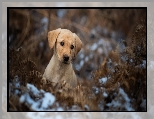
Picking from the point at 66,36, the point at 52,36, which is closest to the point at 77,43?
the point at 66,36

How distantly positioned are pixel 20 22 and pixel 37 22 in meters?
0.15

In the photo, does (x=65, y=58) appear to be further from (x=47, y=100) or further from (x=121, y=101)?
(x=121, y=101)

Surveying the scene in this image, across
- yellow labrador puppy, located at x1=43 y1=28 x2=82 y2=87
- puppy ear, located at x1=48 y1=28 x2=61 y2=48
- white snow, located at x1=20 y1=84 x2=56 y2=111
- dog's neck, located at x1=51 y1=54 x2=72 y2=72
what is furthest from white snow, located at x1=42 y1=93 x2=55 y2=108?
puppy ear, located at x1=48 y1=28 x2=61 y2=48

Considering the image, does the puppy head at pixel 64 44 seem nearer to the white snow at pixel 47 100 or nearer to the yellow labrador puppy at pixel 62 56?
the yellow labrador puppy at pixel 62 56

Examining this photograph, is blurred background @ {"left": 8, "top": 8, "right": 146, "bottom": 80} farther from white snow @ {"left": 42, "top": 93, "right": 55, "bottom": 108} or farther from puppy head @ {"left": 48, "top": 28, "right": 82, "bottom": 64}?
white snow @ {"left": 42, "top": 93, "right": 55, "bottom": 108}

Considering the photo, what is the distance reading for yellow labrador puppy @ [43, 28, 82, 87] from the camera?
2.49 m

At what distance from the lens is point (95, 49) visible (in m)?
2.61

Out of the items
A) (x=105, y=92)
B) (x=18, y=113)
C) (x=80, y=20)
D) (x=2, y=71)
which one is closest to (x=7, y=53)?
(x=2, y=71)

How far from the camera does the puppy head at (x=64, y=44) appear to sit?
248 cm

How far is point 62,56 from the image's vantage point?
248 centimetres

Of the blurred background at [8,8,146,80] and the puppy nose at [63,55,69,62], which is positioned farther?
the blurred background at [8,8,146,80]

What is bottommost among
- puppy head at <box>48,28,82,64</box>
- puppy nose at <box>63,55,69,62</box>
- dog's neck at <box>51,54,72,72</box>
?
dog's neck at <box>51,54,72,72</box>

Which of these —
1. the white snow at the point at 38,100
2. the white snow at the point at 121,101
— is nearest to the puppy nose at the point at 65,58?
the white snow at the point at 38,100

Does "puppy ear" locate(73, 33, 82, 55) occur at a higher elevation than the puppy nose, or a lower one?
higher
